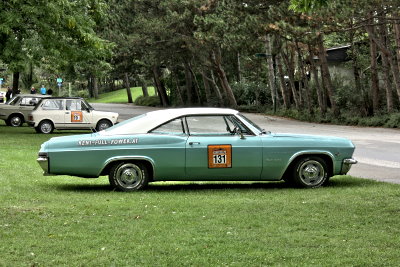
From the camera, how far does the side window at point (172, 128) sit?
1209 centimetres

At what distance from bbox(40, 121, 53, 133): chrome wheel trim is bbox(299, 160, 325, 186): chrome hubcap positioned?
19521mm

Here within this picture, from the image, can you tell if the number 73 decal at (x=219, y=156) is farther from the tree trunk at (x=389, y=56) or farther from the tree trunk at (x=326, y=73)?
the tree trunk at (x=326, y=73)

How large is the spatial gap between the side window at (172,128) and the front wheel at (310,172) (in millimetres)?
1950

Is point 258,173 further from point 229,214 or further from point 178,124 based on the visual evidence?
point 229,214

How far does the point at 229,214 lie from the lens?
9.33m

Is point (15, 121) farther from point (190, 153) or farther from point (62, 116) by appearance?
point (190, 153)

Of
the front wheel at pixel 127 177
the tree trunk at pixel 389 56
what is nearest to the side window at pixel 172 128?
the front wheel at pixel 127 177

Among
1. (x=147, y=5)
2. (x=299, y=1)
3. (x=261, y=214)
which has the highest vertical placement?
(x=147, y=5)

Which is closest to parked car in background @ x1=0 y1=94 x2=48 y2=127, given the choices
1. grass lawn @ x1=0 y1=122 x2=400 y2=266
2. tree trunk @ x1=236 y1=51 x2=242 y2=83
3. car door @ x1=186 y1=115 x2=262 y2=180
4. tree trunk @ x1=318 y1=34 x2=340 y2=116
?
tree trunk @ x1=318 y1=34 x2=340 y2=116

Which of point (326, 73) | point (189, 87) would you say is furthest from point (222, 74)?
point (326, 73)

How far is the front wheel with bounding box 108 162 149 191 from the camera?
11.8 m

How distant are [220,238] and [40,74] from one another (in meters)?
114

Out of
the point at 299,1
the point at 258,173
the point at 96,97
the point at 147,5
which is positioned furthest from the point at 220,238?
the point at 96,97

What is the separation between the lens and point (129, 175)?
1187cm
